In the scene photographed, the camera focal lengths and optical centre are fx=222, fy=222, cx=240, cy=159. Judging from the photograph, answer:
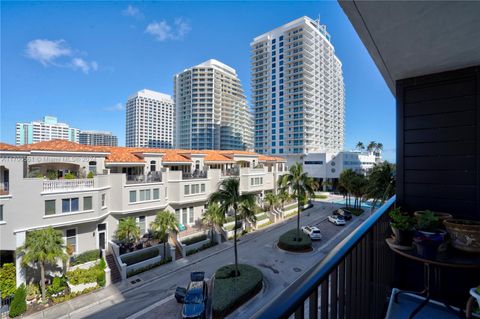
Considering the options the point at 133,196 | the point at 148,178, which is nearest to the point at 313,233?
the point at 148,178

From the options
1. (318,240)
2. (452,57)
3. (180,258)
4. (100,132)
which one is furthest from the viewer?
(100,132)

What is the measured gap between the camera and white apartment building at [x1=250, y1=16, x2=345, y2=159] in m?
49.6

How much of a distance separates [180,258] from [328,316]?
14.6 metres

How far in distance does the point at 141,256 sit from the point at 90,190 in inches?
193

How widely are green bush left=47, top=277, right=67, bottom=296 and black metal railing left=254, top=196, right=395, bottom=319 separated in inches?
533

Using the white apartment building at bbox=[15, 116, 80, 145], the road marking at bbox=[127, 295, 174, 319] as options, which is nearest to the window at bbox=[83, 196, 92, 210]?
the road marking at bbox=[127, 295, 174, 319]

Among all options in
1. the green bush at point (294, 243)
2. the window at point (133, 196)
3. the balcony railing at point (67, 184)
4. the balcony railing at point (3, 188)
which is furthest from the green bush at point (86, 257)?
the green bush at point (294, 243)

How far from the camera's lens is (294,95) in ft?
166

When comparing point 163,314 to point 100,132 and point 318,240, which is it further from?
point 100,132

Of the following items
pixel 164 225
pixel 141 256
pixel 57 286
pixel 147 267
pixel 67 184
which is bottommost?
pixel 147 267

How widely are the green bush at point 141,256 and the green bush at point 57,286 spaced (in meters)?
2.65

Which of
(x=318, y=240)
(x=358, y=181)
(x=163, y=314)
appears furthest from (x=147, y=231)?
(x=358, y=181)

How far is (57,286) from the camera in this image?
34.4ft

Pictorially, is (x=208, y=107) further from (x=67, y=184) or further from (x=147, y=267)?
(x=147, y=267)
